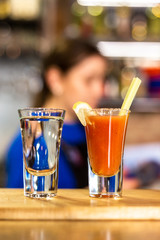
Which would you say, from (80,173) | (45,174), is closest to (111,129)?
(45,174)

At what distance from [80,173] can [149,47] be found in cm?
196

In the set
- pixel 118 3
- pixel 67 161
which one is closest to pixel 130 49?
pixel 118 3

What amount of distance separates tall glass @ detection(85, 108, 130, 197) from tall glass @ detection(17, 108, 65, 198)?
85 millimetres

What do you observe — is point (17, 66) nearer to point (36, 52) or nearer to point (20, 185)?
point (36, 52)

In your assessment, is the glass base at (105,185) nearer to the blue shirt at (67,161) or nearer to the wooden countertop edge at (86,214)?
the wooden countertop edge at (86,214)

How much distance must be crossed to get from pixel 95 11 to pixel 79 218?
322 cm

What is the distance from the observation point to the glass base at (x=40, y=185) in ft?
3.80

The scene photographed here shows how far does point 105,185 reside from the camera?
1.17 m

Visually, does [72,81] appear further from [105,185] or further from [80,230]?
[80,230]

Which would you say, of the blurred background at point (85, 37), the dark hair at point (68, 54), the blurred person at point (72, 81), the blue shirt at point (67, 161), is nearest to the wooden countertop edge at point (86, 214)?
the blue shirt at point (67, 161)

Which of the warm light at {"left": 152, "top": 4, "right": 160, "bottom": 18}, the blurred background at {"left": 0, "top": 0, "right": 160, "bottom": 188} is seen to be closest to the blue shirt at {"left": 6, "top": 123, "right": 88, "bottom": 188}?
the blurred background at {"left": 0, "top": 0, "right": 160, "bottom": 188}

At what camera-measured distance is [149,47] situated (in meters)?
4.00

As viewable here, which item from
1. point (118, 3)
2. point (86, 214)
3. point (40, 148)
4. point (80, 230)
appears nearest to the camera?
point (80, 230)

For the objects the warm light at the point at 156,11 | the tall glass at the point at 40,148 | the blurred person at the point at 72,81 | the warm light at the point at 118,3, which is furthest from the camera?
the warm light at the point at 156,11
